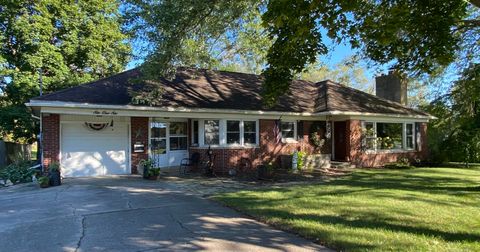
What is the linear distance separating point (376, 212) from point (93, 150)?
11266 millimetres

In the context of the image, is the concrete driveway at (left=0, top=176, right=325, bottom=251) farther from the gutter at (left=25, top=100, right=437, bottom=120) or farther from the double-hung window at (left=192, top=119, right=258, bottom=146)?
the double-hung window at (left=192, top=119, right=258, bottom=146)

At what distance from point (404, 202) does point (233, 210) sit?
442 centimetres

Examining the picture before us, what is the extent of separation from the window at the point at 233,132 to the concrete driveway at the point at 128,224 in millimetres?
6261

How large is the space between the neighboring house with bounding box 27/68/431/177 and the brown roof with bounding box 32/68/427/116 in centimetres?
4

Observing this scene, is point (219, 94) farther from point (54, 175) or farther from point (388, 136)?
point (388, 136)

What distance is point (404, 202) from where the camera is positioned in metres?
9.83

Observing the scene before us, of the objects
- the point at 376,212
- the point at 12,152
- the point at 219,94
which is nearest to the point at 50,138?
the point at 219,94

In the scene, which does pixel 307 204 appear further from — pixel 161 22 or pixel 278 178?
pixel 161 22

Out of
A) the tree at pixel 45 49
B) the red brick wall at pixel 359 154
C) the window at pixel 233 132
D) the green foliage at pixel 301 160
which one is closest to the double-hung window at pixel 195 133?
the window at pixel 233 132

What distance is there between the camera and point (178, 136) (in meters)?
17.8

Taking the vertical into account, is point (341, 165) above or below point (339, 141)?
below

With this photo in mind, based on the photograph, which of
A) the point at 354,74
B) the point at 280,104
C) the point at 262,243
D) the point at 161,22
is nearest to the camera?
the point at 262,243

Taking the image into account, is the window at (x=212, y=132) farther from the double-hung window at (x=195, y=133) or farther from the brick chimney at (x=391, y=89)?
the brick chimney at (x=391, y=89)

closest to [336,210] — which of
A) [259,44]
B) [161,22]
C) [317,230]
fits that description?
[317,230]
